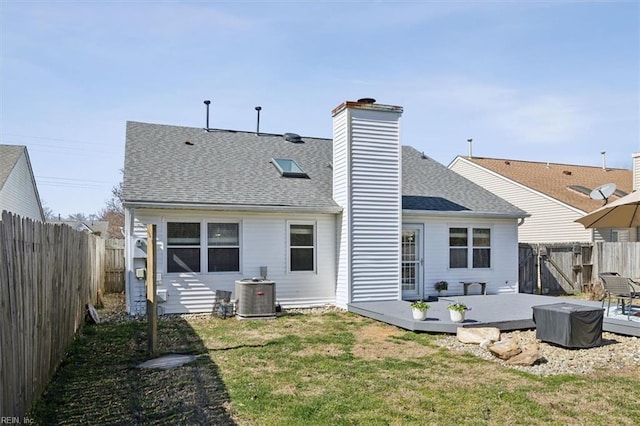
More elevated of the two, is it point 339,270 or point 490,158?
point 490,158

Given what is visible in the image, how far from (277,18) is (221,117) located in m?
5.70

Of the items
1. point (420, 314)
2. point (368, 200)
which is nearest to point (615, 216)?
point (420, 314)

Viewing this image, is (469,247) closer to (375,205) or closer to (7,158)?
(375,205)

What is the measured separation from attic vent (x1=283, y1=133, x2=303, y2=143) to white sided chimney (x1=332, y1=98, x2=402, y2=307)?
3.75 meters

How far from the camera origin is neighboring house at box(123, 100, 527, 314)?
11.0m

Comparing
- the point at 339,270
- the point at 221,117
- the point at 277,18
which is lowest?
the point at 339,270

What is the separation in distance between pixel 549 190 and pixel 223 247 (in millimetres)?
15158

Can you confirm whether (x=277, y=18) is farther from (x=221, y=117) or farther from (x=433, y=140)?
(x=433, y=140)

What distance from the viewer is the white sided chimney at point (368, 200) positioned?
11609 mm

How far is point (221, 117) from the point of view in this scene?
620 inches

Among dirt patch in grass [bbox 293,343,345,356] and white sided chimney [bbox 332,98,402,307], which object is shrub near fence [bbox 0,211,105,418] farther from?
white sided chimney [bbox 332,98,402,307]

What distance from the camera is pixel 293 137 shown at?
15.7 metres

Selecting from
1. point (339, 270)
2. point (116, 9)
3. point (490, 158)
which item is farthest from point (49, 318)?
point (490, 158)

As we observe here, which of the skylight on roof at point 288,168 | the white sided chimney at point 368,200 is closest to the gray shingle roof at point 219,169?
the skylight on roof at point 288,168
